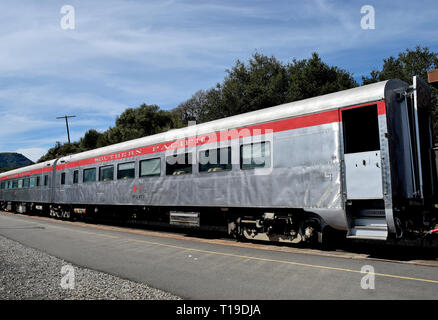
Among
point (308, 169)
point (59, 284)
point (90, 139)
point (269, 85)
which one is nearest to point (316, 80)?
point (269, 85)

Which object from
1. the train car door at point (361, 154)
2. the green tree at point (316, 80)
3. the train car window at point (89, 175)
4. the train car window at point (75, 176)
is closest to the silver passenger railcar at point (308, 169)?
the train car door at point (361, 154)

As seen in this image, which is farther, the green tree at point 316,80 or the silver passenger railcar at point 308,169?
the green tree at point 316,80

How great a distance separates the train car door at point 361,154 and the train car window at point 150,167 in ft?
22.3

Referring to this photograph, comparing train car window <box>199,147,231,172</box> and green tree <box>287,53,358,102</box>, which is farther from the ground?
green tree <box>287,53,358,102</box>

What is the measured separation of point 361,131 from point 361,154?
1.27 m

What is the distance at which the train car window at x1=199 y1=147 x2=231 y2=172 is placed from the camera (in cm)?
977

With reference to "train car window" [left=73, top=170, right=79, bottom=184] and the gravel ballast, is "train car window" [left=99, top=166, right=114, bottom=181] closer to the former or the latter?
"train car window" [left=73, top=170, right=79, bottom=184]

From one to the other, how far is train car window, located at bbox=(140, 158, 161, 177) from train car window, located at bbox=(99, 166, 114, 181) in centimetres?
249

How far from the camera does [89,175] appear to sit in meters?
16.5

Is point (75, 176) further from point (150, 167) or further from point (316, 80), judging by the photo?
point (316, 80)

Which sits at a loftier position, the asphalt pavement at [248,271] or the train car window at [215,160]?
the train car window at [215,160]

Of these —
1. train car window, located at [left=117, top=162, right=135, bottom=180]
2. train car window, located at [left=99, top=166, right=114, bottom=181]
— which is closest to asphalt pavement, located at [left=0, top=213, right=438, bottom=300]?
train car window, located at [left=117, top=162, right=135, bottom=180]

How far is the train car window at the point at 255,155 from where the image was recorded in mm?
8914

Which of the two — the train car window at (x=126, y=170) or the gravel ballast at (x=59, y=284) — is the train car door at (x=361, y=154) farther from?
the train car window at (x=126, y=170)
